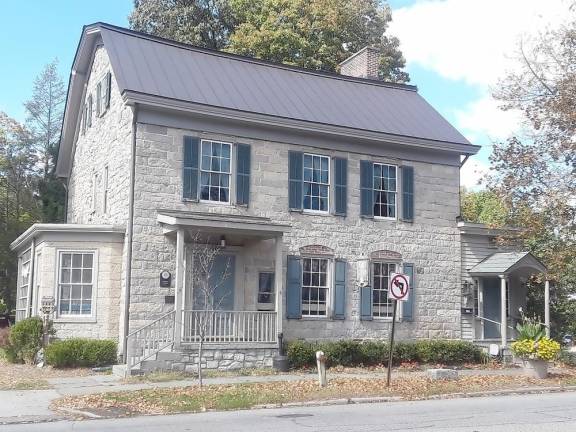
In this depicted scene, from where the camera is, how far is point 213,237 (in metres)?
18.9

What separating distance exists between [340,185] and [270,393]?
27.4ft

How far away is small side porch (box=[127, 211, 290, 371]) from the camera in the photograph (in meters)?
17.1

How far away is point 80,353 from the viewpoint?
17562 mm

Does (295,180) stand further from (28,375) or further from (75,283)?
(28,375)

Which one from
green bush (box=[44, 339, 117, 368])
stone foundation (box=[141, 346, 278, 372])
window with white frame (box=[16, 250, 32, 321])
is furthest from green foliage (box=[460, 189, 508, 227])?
green bush (box=[44, 339, 117, 368])

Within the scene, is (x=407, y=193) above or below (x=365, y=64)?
below

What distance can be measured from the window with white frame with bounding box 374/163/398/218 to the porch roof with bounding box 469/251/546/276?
326cm

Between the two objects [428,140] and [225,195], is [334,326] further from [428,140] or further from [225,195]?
[428,140]

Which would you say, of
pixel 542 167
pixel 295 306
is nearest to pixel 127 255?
pixel 295 306

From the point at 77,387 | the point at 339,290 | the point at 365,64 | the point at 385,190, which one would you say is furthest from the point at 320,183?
the point at 77,387

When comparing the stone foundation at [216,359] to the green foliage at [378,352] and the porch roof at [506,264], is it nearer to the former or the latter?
the green foliage at [378,352]

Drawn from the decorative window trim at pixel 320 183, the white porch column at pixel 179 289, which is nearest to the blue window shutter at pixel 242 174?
the decorative window trim at pixel 320 183

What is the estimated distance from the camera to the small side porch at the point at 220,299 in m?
17.1

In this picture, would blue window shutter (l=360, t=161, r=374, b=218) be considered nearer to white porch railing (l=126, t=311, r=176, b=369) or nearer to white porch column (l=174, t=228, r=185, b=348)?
white porch column (l=174, t=228, r=185, b=348)
